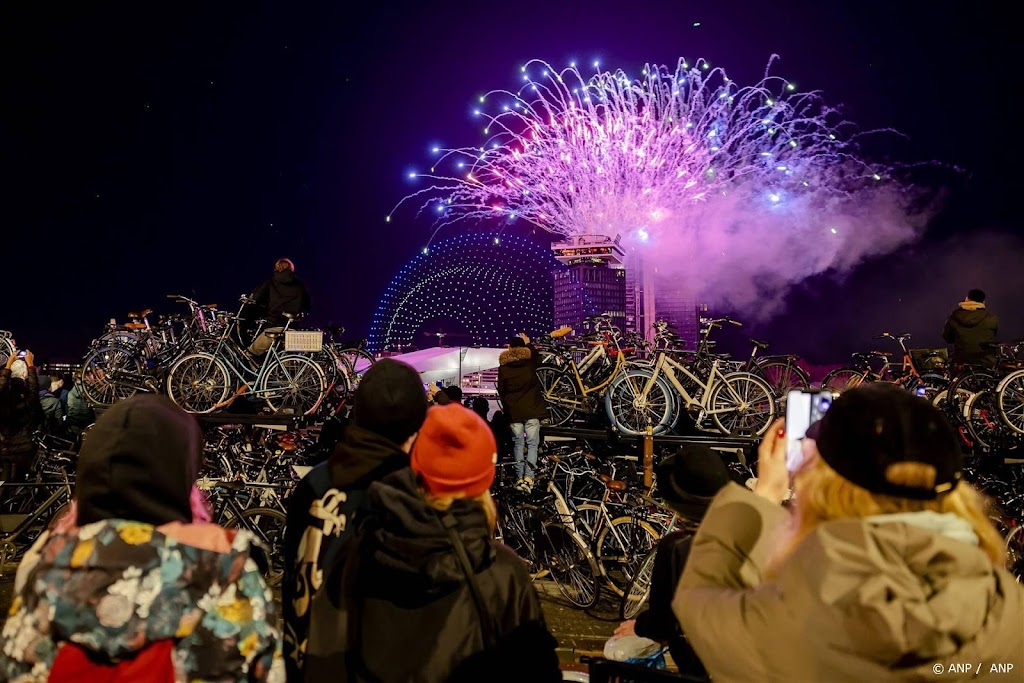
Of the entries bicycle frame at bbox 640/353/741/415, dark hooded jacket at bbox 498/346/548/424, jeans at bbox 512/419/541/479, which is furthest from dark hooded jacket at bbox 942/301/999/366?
jeans at bbox 512/419/541/479

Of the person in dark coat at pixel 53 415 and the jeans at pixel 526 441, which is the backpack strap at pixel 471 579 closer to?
the jeans at pixel 526 441

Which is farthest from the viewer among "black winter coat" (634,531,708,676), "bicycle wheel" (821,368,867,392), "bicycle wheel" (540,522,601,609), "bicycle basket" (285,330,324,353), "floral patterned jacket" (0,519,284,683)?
"bicycle wheel" (821,368,867,392)

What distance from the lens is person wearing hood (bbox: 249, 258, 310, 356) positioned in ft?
30.4

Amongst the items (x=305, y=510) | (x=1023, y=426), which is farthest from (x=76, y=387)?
(x=1023, y=426)

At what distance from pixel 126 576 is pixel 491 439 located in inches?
36.4

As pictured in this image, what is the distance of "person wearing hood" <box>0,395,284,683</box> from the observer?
5.00 feet

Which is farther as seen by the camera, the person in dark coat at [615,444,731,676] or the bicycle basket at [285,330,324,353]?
the bicycle basket at [285,330,324,353]

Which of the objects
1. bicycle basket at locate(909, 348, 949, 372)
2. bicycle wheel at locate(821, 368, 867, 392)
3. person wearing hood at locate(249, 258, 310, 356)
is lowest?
bicycle wheel at locate(821, 368, 867, 392)

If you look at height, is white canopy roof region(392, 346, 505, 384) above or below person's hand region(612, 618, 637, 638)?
above

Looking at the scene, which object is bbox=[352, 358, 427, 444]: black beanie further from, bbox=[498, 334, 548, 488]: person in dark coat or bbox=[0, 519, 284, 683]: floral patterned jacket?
bbox=[498, 334, 548, 488]: person in dark coat

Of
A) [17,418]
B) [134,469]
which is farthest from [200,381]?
[134,469]

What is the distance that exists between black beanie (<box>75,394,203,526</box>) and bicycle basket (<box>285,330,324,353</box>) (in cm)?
773

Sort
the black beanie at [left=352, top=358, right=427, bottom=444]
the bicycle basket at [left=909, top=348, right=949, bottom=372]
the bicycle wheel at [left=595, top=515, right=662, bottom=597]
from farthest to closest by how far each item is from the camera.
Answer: the bicycle basket at [left=909, top=348, right=949, bottom=372], the bicycle wheel at [left=595, top=515, right=662, bottom=597], the black beanie at [left=352, top=358, right=427, bottom=444]

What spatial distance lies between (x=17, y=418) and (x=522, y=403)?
6294 millimetres
